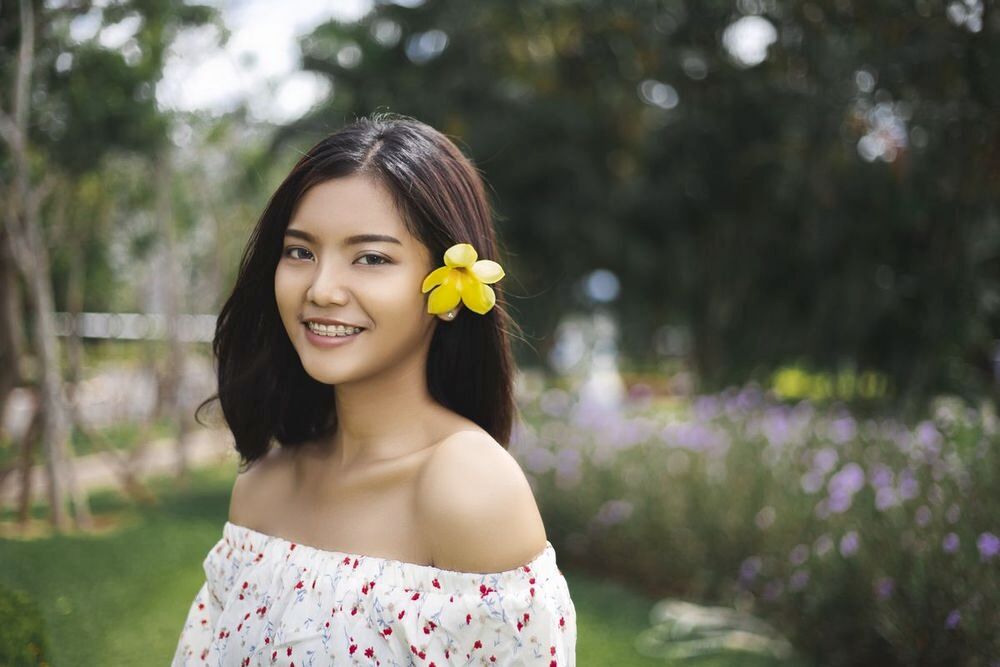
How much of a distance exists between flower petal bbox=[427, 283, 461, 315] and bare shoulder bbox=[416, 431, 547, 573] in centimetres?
23

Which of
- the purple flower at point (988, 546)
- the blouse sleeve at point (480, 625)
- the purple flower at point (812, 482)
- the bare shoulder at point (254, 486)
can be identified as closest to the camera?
the blouse sleeve at point (480, 625)

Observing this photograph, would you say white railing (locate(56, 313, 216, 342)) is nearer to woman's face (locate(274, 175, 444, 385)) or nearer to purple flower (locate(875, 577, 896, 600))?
purple flower (locate(875, 577, 896, 600))

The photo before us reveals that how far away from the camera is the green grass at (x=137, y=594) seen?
154 inches

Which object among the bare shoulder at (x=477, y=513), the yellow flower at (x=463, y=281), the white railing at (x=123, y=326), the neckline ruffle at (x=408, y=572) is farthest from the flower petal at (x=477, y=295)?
the white railing at (x=123, y=326)

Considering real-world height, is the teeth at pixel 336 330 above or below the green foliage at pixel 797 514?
above

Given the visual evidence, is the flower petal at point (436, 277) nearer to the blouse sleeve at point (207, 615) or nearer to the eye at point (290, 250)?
the eye at point (290, 250)

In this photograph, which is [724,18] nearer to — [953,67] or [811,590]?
[953,67]

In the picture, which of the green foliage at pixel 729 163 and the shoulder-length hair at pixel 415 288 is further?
the green foliage at pixel 729 163

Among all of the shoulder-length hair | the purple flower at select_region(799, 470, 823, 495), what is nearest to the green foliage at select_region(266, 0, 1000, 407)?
the purple flower at select_region(799, 470, 823, 495)

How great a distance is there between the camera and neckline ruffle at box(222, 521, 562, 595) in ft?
4.71

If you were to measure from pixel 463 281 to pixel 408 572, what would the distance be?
469mm

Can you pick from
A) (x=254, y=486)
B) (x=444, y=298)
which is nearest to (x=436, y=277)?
(x=444, y=298)

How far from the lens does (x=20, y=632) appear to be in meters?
1.73

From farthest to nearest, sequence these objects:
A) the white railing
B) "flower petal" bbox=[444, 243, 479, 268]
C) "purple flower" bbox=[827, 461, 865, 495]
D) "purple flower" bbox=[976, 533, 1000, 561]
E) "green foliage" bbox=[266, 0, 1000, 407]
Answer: the white railing → "green foliage" bbox=[266, 0, 1000, 407] → "purple flower" bbox=[827, 461, 865, 495] → "purple flower" bbox=[976, 533, 1000, 561] → "flower petal" bbox=[444, 243, 479, 268]
